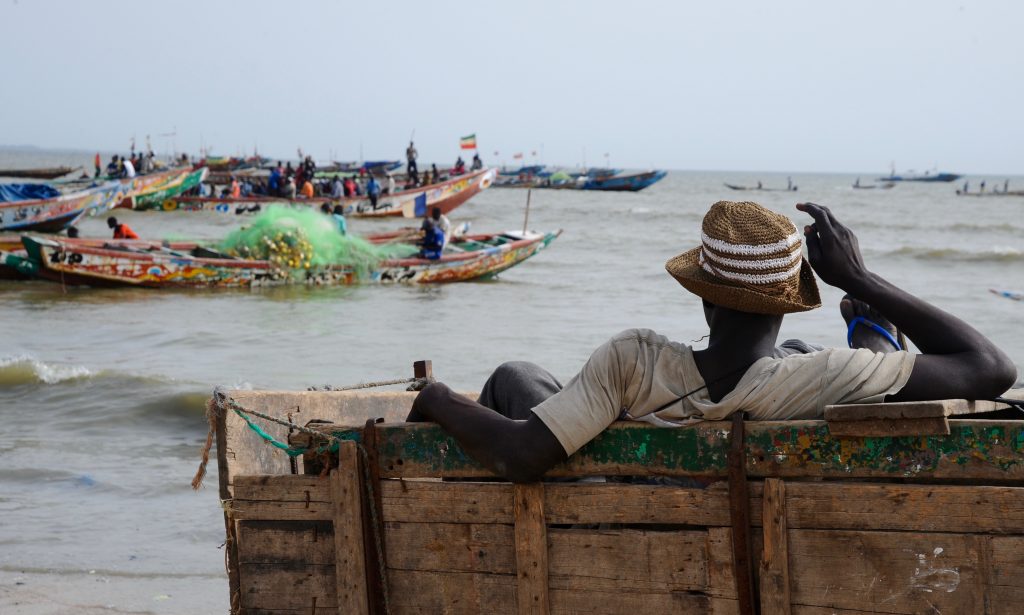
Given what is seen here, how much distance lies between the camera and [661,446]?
226cm

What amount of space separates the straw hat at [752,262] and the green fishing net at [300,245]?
14.1 meters

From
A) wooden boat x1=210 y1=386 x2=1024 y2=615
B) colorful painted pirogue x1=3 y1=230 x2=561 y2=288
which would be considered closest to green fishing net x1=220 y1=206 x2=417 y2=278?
colorful painted pirogue x1=3 y1=230 x2=561 y2=288

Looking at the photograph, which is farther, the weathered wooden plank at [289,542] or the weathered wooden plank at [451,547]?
the weathered wooden plank at [289,542]

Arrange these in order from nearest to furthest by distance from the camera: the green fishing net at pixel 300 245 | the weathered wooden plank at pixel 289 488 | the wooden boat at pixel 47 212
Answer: the weathered wooden plank at pixel 289 488 → the green fishing net at pixel 300 245 → the wooden boat at pixel 47 212

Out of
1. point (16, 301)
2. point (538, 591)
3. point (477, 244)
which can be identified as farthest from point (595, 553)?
point (477, 244)

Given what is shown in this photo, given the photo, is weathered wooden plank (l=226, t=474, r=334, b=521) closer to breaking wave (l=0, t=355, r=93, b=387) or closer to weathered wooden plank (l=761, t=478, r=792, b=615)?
weathered wooden plank (l=761, t=478, r=792, b=615)

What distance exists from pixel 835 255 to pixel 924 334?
0.86 feet

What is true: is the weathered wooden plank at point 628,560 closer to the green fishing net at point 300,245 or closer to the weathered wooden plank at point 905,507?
the weathered wooden plank at point 905,507

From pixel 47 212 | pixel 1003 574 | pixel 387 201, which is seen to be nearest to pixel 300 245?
pixel 47 212

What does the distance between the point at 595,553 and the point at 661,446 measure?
0.95 ft

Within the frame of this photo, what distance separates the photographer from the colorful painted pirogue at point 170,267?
15023 mm

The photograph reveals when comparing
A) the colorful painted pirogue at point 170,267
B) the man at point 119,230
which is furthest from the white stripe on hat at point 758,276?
the man at point 119,230

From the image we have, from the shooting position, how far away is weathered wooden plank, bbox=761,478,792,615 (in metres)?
2.14

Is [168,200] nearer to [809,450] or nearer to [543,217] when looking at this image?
[543,217]
